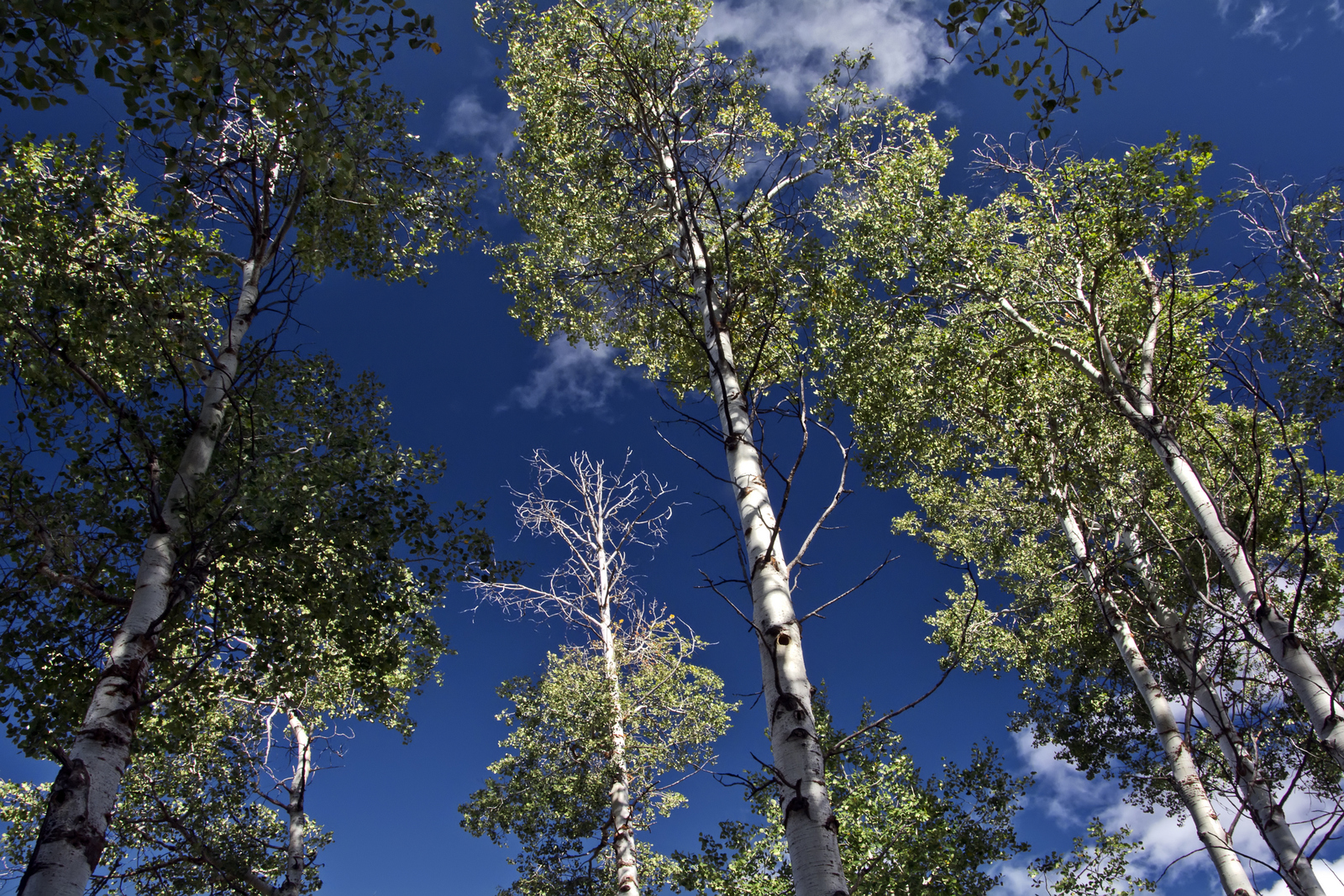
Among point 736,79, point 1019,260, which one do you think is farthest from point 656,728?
point 736,79

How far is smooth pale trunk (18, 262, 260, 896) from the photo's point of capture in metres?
4.00

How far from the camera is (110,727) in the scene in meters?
4.55

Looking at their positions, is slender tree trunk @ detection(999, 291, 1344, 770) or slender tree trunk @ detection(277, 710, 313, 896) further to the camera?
slender tree trunk @ detection(277, 710, 313, 896)

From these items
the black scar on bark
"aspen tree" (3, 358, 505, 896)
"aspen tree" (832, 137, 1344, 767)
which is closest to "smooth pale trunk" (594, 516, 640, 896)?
"aspen tree" (3, 358, 505, 896)

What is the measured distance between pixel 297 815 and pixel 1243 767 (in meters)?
13.2

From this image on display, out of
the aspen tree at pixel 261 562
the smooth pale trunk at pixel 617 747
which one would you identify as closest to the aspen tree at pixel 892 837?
the smooth pale trunk at pixel 617 747

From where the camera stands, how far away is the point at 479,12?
1057 centimetres

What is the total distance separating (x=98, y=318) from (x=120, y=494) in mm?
1720

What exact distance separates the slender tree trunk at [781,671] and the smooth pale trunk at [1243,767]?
1510 millimetres

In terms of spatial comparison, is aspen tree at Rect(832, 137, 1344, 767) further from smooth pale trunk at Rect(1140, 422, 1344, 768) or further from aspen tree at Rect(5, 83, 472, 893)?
aspen tree at Rect(5, 83, 472, 893)

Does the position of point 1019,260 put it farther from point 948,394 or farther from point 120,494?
point 120,494

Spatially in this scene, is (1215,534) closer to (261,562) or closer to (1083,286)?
(1083,286)

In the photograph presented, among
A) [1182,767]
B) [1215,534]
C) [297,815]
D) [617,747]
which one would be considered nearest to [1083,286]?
[1215,534]

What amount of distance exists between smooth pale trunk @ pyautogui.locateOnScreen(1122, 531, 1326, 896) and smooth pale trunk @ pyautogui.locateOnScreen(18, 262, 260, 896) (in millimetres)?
5770
